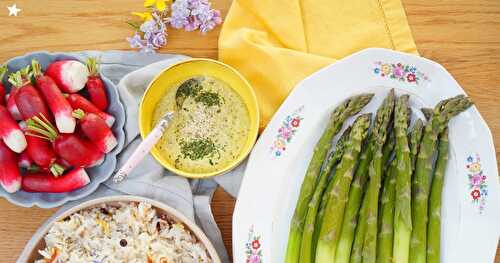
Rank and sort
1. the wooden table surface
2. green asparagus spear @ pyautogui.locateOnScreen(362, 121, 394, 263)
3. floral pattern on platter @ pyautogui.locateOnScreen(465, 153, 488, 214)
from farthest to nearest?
the wooden table surface < floral pattern on platter @ pyautogui.locateOnScreen(465, 153, 488, 214) < green asparagus spear @ pyautogui.locateOnScreen(362, 121, 394, 263)

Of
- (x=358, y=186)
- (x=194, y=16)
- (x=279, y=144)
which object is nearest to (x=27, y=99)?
(x=194, y=16)

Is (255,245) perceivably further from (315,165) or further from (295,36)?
(295,36)

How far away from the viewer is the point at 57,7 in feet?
7.01

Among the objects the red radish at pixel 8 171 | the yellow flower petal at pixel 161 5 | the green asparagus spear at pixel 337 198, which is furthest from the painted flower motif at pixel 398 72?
the red radish at pixel 8 171

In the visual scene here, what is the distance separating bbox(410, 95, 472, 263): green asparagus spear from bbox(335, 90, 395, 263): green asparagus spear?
132mm

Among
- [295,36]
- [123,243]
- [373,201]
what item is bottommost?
[123,243]

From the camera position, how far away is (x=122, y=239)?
74.9 inches

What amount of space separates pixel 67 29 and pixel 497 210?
1.52 m

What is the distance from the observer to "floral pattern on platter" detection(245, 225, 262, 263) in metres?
1.95

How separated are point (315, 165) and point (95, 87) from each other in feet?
2.38

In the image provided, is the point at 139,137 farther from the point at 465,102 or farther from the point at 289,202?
the point at 465,102

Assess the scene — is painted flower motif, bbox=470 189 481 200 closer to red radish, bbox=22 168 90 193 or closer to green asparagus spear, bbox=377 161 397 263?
green asparagus spear, bbox=377 161 397 263

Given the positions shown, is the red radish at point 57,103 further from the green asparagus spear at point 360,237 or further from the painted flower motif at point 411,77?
the painted flower motif at point 411,77

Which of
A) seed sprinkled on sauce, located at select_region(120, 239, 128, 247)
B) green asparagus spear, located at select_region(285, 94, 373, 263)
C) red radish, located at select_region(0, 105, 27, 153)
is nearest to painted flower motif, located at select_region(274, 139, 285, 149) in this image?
green asparagus spear, located at select_region(285, 94, 373, 263)
